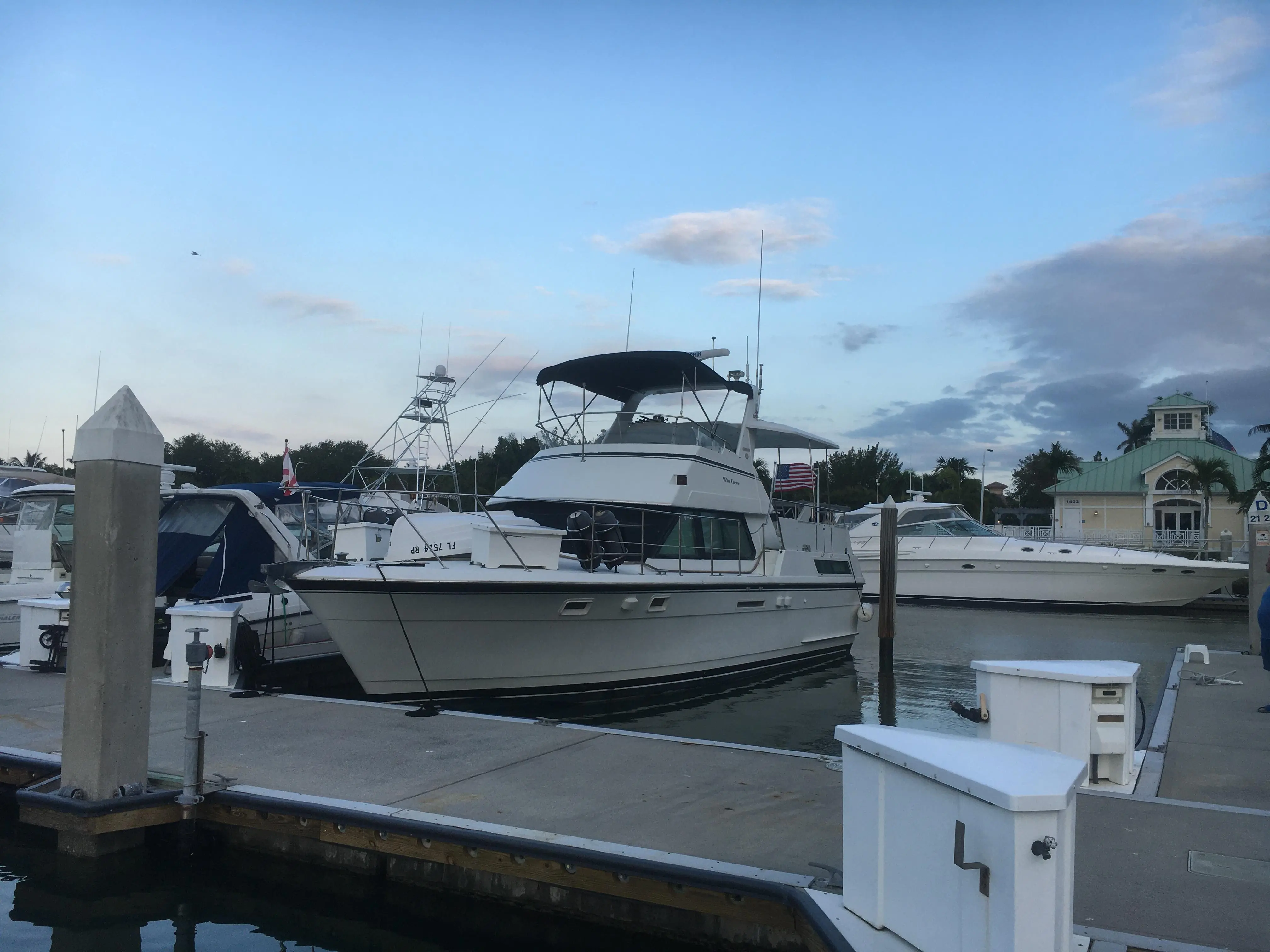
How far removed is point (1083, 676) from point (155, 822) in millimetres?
5771

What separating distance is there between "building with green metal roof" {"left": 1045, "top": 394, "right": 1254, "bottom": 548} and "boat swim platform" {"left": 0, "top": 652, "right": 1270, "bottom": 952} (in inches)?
1483

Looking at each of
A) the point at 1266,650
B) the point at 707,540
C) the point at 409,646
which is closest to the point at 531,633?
the point at 409,646

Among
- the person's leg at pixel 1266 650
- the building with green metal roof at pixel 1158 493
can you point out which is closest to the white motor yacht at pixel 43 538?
the person's leg at pixel 1266 650

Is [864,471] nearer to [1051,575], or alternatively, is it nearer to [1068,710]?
[1051,575]

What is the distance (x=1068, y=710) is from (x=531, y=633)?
5758 millimetres

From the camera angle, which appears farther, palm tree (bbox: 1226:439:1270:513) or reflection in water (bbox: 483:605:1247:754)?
palm tree (bbox: 1226:439:1270:513)

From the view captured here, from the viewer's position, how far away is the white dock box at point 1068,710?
5.92 meters

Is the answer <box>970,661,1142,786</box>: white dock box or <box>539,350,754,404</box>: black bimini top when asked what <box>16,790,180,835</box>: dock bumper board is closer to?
<box>970,661,1142,786</box>: white dock box

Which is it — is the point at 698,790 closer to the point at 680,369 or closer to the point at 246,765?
the point at 246,765

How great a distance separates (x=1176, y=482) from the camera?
4141cm

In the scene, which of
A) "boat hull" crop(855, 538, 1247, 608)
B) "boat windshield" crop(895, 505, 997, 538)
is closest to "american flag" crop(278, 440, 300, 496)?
"boat hull" crop(855, 538, 1247, 608)

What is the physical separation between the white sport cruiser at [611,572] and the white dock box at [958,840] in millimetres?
6385

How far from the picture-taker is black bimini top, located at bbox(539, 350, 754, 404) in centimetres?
1354

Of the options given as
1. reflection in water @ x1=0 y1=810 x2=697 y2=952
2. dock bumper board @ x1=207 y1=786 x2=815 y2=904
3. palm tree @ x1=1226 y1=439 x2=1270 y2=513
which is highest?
palm tree @ x1=1226 y1=439 x2=1270 y2=513
